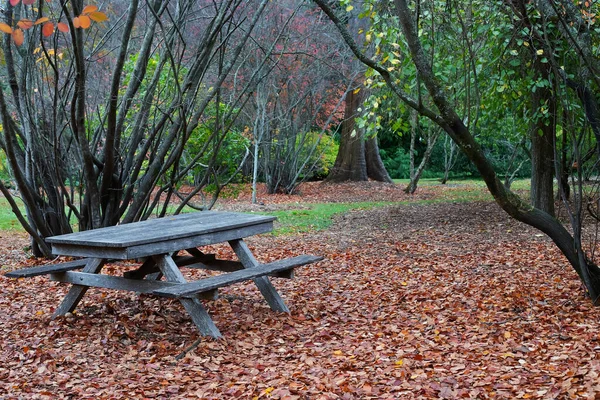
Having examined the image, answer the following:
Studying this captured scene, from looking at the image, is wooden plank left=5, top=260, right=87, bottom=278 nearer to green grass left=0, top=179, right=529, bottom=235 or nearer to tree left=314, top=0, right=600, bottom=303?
tree left=314, top=0, right=600, bottom=303

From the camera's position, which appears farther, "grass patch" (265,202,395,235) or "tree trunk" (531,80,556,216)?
"grass patch" (265,202,395,235)

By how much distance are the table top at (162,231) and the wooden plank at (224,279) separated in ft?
1.21

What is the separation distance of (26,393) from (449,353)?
2576 mm

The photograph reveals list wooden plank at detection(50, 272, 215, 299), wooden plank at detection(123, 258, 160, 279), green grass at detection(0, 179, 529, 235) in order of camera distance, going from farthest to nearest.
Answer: green grass at detection(0, 179, 529, 235) < wooden plank at detection(123, 258, 160, 279) < wooden plank at detection(50, 272, 215, 299)

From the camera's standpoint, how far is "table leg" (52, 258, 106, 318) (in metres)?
5.07

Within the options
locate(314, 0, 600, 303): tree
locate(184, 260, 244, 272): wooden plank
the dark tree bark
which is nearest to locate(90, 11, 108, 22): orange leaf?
locate(314, 0, 600, 303): tree

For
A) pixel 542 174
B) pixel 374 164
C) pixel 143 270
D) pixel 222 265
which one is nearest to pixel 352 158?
pixel 374 164

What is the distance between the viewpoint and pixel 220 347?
14.5ft

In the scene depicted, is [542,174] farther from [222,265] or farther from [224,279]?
[224,279]

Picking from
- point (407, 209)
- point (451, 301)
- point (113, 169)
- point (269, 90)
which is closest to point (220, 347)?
point (451, 301)

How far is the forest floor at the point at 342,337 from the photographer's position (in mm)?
3664

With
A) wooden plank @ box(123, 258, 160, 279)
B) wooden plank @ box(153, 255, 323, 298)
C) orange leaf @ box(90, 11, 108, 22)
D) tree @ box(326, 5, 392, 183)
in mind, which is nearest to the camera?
orange leaf @ box(90, 11, 108, 22)

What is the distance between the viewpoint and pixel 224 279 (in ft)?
15.5

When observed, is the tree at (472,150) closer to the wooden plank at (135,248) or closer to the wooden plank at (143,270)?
the wooden plank at (135,248)
